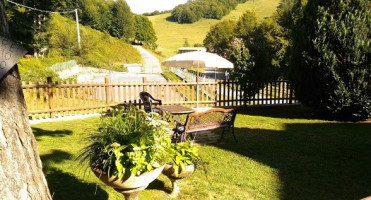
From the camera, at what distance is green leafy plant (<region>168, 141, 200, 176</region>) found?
358cm

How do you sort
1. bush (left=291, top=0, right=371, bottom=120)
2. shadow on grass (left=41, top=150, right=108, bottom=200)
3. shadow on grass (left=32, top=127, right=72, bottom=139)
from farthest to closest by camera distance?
bush (left=291, top=0, right=371, bottom=120), shadow on grass (left=32, top=127, right=72, bottom=139), shadow on grass (left=41, top=150, right=108, bottom=200)

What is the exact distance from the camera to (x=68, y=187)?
4.28 meters

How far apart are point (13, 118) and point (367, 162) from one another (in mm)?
6122

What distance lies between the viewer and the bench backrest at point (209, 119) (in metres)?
6.04

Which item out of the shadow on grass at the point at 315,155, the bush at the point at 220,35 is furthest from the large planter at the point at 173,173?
the bush at the point at 220,35

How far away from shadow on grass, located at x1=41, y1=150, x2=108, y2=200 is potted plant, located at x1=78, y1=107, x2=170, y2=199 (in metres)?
0.81

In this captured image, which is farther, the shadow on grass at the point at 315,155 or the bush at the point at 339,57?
the bush at the point at 339,57

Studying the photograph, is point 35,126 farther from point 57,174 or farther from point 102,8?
point 102,8

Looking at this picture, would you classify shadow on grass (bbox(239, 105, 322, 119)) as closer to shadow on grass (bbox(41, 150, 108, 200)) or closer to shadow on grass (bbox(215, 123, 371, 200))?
shadow on grass (bbox(215, 123, 371, 200))

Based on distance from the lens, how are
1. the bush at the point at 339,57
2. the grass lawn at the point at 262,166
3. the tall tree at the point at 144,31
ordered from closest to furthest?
the grass lawn at the point at 262,166, the bush at the point at 339,57, the tall tree at the point at 144,31

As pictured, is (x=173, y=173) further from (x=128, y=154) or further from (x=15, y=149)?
(x=15, y=149)

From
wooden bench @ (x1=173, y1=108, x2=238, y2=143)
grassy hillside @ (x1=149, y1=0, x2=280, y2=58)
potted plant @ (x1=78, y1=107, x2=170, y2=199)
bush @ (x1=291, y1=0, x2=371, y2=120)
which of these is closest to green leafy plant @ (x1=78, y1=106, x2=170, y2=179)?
potted plant @ (x1=78, y1=107, x2=170, y2=199)

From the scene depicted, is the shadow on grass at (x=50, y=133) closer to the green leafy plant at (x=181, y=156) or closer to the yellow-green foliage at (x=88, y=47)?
the green leafy plant at (x=181, y=156)

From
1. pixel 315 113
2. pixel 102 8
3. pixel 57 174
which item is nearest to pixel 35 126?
pixel 57 174
